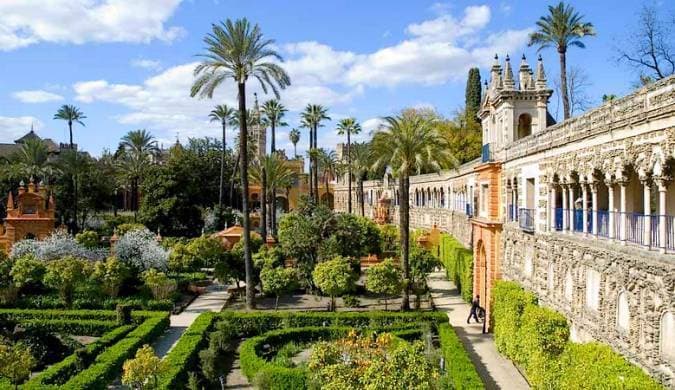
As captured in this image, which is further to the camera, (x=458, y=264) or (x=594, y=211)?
(x=458, y=264)

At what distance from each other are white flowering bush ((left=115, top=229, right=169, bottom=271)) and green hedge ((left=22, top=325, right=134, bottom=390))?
11982 millimetres

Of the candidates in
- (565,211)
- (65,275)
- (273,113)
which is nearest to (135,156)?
(273,113)

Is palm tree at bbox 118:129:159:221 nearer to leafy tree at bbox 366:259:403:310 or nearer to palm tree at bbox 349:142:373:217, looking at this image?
palm tree at bbox 349:142:373:217

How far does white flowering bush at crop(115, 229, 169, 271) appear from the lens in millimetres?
35281

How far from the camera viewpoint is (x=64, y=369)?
18578mm

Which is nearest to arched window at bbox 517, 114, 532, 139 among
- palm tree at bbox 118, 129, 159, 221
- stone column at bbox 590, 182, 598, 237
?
stone column at bbox 590, 182, 598, 237

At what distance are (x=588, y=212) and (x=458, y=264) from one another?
1788 cm

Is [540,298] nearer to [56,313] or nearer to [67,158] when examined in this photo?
[56,313]

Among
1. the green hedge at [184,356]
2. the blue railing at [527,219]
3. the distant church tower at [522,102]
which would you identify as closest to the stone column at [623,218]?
the blue railing at [527,219]

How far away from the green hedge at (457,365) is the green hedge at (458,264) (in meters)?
8.31

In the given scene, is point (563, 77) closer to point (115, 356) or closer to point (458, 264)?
point (458, 264)

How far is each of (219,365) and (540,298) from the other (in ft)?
37.6

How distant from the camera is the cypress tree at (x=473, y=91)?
68188 mm

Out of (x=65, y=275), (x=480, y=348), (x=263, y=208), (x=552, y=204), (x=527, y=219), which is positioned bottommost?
(x=480, y=348)
